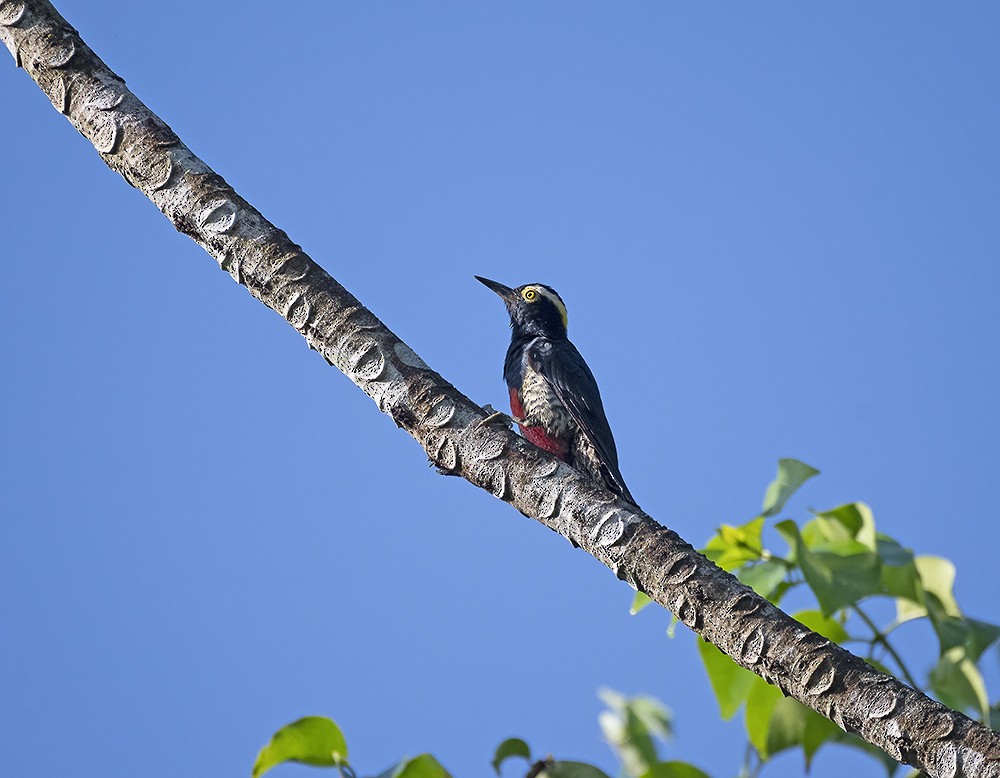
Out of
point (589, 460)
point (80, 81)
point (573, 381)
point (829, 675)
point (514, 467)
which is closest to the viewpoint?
point (829, 675)

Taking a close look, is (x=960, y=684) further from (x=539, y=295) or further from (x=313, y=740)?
(x=539, y=295)

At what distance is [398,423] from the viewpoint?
2969 mm

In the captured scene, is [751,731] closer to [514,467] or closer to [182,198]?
[514,467]

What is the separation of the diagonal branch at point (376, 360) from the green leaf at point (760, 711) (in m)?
0.36

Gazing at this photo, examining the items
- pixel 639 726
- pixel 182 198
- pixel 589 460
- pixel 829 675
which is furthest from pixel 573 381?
pixel 829 675

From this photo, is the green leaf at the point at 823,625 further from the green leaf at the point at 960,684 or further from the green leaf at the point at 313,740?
the green leaf at the point at 313,740

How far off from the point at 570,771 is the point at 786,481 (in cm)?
104

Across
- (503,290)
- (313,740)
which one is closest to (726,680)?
(313,740)

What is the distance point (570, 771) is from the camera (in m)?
2.38

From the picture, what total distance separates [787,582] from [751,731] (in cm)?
42

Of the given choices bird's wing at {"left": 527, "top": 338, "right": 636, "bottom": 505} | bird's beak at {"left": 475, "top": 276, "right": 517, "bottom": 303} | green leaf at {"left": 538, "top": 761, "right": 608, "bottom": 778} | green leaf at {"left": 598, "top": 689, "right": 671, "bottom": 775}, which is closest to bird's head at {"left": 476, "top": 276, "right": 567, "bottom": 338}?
bird's beak at {"left": 475, "top": 276, "right": 517, "bottom": 303}

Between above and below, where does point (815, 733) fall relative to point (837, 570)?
below

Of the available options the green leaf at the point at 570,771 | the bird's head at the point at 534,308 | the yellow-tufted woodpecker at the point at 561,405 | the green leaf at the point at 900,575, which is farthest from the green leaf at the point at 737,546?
the bird's head at the point at 534,308

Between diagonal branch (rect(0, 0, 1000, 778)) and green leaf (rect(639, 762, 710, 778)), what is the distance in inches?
12.9
